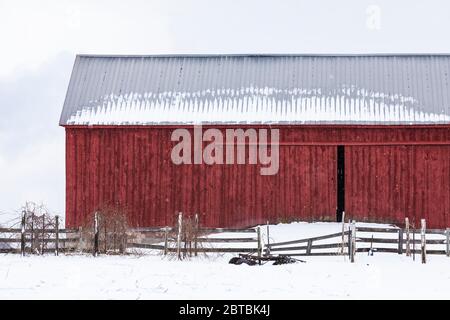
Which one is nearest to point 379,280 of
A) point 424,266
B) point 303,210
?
point 424,266

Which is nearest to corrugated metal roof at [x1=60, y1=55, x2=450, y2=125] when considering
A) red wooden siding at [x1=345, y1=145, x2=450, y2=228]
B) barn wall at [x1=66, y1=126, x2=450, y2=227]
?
barn wall at [x1=66, y1=126, x2=450, y2=227]

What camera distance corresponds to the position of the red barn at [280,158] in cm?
2823

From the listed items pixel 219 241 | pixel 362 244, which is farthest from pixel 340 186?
pixel 219 241

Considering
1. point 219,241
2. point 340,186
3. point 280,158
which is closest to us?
point 219,241

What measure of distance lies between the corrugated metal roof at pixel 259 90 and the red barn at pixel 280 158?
0.06 metres

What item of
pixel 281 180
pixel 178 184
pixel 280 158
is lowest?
pixel 178 184

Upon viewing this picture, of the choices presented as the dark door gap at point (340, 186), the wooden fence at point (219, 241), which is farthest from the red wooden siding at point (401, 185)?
the wooden fence at point (219, 241)

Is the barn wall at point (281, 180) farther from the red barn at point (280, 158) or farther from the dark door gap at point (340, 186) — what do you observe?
the dark door gap at point (340, 186)

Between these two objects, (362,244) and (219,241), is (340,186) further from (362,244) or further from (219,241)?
(219,241)

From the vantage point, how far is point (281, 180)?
93.1 ft

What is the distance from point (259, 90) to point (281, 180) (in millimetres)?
3658
